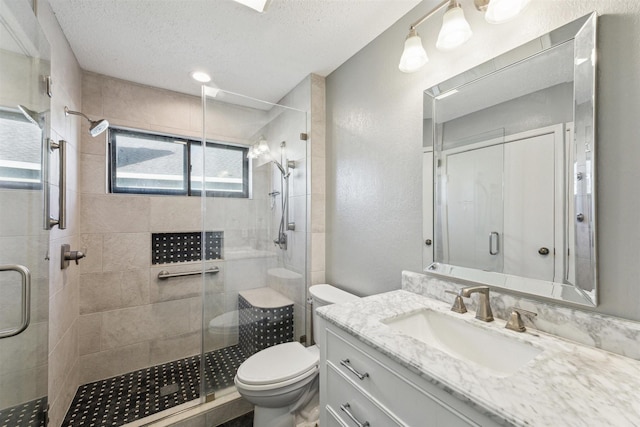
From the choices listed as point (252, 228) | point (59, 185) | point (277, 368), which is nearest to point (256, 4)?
Answer: point (252, 228)

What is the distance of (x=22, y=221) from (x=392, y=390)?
4.81 ft

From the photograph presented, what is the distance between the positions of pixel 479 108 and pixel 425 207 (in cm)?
50

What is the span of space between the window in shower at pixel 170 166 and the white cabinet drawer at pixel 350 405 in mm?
1384

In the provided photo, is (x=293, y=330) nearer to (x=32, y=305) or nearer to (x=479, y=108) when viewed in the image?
(x=32, y=305)

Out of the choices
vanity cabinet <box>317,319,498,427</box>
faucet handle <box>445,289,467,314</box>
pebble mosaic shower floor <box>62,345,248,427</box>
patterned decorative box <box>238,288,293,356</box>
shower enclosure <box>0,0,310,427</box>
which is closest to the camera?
vanity cabinet <box>317,319,498,427</box>

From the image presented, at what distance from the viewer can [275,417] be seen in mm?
1446

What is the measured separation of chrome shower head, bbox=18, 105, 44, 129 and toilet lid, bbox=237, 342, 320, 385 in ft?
4.98

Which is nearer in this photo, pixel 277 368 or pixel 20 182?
pixel 20 182

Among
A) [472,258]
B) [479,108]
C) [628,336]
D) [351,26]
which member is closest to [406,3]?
[351,26]

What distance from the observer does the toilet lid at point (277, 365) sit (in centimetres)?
141

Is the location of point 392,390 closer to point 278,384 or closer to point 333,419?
point 333,419

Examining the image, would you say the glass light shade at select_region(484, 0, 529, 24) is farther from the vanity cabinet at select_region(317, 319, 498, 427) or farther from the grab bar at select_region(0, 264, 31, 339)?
the grab bar at select_region(0, 264, 31, 339)

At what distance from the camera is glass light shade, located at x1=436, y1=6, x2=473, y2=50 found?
1056 mm

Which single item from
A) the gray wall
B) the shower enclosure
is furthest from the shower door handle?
the shower enclosure
